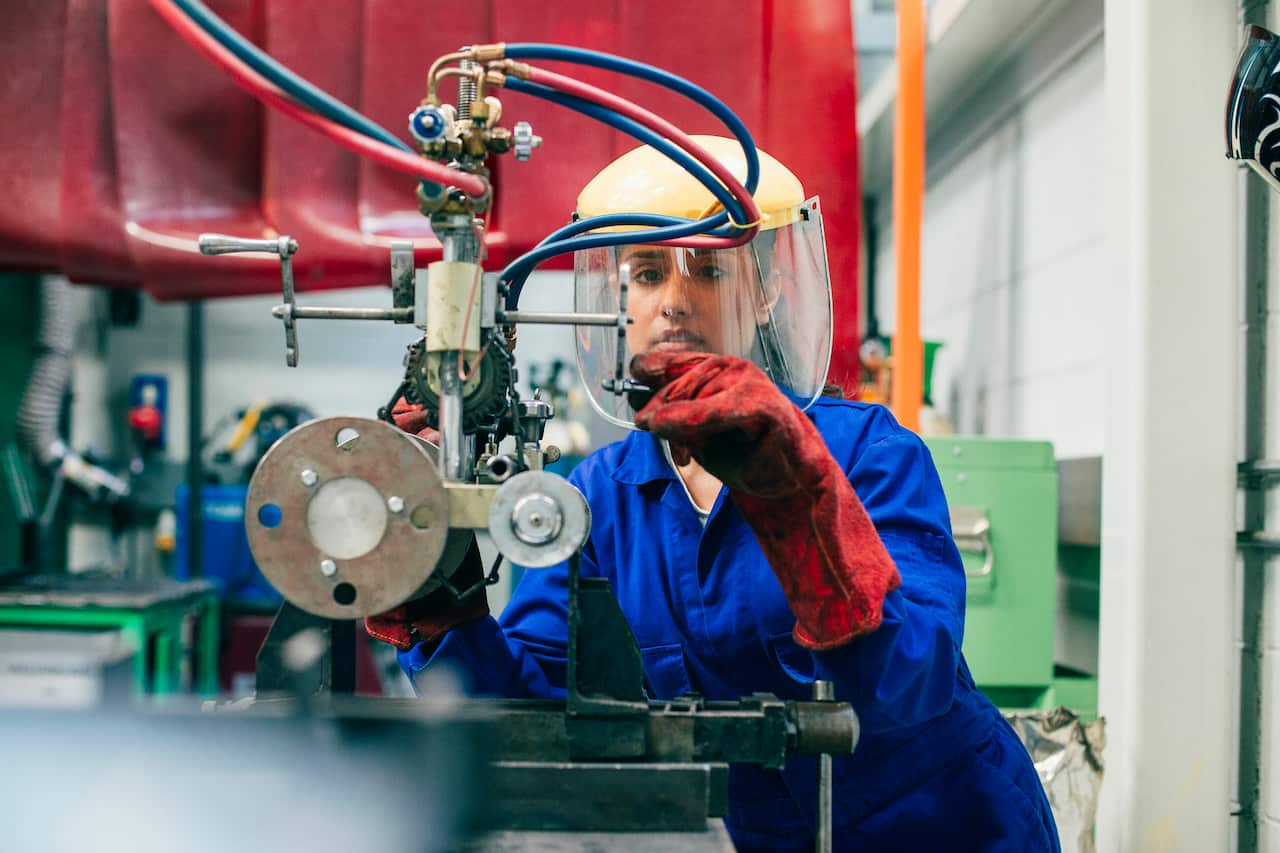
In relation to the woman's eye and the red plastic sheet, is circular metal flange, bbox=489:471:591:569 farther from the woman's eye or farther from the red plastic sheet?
the red plastic sheet

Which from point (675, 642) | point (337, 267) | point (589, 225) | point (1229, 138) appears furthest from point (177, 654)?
point (1229, 138)

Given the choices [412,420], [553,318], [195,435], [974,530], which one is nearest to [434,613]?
[412,420]

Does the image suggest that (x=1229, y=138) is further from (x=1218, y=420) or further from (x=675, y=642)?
(x=675, y=642)

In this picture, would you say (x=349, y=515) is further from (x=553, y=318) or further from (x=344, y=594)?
(x=553, y=318)

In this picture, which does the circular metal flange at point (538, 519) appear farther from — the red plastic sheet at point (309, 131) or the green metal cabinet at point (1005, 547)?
the red plastic sheet at point (309, 131)

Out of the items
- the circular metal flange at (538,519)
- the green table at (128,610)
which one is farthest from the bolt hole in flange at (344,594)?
the green table at (128,610)

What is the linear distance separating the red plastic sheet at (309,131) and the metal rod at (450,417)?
1455 mm

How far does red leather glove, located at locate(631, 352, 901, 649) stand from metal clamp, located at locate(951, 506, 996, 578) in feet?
3.63

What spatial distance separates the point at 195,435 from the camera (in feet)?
11.7

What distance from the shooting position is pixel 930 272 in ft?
10.4

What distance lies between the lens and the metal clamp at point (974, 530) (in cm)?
182

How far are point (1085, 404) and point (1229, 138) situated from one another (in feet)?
3.46

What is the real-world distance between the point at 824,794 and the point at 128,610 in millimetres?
2255

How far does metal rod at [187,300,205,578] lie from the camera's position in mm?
3432
